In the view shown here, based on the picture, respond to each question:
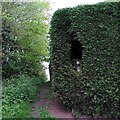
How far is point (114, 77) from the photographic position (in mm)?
5957

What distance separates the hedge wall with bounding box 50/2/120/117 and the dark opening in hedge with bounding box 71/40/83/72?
1.52ft

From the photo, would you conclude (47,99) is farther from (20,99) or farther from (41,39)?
(41,39)

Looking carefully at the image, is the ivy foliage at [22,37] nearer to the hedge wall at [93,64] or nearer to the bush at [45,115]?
the hedge wall at [93,64]

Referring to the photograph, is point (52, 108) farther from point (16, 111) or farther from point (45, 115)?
point (16, 111)

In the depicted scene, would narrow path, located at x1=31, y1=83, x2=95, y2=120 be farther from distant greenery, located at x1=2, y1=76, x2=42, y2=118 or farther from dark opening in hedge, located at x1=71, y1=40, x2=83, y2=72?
dark opening in hedge, located at x1=71, y1=40, x2=83, y2=72

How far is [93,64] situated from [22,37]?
4599 millimetres

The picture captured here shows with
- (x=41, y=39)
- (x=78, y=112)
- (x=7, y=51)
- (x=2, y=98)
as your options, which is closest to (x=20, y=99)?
(x=2, y=98)

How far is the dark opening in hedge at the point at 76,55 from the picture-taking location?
680cm

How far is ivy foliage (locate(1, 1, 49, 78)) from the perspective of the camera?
9336 mm

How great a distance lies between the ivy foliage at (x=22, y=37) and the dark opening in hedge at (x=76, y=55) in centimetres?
263

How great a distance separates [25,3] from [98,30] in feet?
15.2

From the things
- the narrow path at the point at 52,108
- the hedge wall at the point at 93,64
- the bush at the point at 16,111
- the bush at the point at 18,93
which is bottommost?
the narrow path at the point at 52,108

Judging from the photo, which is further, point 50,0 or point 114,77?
point 50,0

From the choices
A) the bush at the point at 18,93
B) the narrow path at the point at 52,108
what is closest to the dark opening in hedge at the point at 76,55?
the narrow path at the point at 52,108
